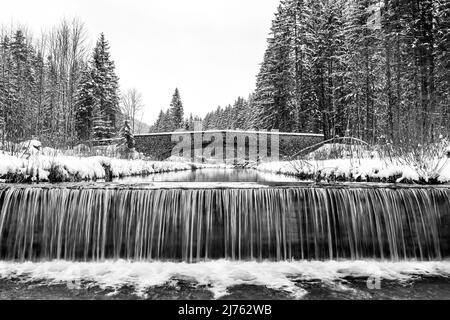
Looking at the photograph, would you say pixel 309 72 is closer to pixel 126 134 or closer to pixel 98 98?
pixel 126 134

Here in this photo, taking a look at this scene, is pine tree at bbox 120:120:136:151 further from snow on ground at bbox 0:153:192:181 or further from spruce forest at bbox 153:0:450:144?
spruce forest at bbox 153:0:450:144

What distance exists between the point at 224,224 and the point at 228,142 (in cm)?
3305

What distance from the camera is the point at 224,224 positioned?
6039mm

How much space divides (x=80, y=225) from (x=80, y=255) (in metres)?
0.57

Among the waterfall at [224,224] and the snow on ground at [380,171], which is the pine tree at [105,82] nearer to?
the snow on ground at [380,171]

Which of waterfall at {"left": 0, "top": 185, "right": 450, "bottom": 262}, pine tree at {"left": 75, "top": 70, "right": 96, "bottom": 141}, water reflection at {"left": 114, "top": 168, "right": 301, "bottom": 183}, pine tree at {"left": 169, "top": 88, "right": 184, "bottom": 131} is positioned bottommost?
waterfall at {"left": 0, "top": 185, "right": 450, "bottom": 262}

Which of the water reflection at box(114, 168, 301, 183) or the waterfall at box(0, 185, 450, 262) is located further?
the water reflection at box(114, 168, 301, 183)

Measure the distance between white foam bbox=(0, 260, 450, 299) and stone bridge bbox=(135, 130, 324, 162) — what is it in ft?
83.0

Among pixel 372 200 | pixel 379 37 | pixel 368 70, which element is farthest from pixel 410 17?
pixel 372 200

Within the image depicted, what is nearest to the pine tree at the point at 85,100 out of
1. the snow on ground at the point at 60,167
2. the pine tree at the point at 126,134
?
the pine tree at the point at 126,134

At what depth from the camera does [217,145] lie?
39.8 meters

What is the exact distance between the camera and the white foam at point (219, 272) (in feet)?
15.4

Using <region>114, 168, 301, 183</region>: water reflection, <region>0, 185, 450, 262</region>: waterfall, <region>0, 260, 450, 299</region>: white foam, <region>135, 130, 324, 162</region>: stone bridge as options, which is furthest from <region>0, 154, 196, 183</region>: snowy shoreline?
<region>135, 130, 324, 162</region>: stone bridge

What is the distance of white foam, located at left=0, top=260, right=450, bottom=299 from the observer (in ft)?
15.4
